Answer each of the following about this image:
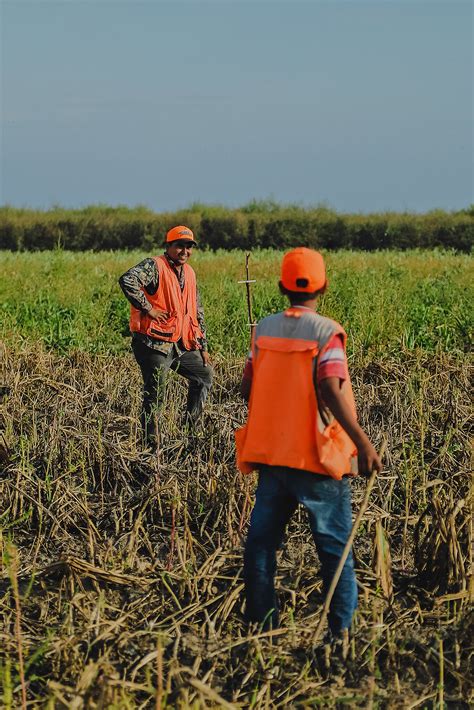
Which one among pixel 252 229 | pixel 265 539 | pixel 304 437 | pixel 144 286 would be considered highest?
pixel 252 229

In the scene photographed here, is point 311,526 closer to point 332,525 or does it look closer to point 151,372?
point 332,525

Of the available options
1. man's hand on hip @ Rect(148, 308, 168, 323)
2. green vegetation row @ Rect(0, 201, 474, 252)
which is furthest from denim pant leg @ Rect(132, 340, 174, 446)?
green vegetation row @ Rect(0, 201, 474, 252)

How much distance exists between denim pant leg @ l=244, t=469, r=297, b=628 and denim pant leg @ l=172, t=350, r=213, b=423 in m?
3.18

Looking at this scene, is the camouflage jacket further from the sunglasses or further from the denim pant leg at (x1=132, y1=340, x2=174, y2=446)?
the sunglasses

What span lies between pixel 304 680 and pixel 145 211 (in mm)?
36763

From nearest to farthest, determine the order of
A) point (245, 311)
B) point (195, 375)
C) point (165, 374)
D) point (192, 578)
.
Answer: point (192, 578)
point (165, 374)
point (195, 375)
point (245, 311)

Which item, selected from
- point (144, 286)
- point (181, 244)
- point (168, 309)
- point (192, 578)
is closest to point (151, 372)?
point (168, 309)

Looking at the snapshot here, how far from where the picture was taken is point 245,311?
1155 cm

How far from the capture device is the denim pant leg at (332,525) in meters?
3.73

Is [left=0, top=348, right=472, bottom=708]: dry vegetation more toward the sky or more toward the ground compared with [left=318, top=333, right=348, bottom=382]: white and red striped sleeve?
more toward the ground

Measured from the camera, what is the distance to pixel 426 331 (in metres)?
10.8

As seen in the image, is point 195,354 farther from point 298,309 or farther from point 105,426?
point 298,309

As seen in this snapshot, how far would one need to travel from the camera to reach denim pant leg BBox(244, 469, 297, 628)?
3.82 meters

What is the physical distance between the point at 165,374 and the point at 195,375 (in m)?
0.43
